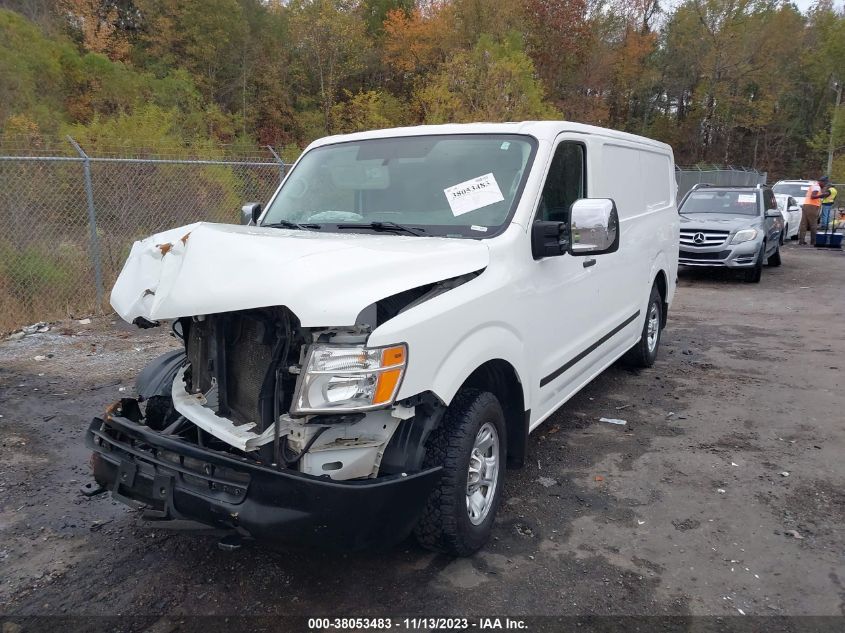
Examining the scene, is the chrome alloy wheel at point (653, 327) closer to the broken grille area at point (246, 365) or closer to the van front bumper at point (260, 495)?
the van front bumper at point (260, 495)

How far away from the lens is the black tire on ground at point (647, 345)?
20.4ft

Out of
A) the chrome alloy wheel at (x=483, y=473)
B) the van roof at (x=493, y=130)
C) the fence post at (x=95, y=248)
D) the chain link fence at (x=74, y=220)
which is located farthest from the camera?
the fence post at (x=95, y=248)

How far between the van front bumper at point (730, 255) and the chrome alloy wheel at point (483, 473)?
9.79 meters

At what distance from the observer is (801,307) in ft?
32.6

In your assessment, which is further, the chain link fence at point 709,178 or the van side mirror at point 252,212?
the chain link fence at point 709,178

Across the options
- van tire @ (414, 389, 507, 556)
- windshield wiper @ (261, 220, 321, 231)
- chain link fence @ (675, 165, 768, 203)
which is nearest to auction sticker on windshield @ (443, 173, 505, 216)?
windshield wiper @ (261, 220, 321, 231)

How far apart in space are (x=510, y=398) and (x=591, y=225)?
100 centimetres

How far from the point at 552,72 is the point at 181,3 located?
19734 millimetres

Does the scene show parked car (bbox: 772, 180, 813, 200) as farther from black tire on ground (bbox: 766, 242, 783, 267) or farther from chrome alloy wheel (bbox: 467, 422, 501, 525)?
chrome alloy wheel (bbox: 467, 422, 501, 525)

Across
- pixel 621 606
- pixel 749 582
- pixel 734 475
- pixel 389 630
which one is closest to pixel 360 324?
pixel 389 630

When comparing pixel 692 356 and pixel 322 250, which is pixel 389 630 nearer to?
pixel 322 250

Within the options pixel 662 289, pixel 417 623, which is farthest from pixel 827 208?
pixel 417 623

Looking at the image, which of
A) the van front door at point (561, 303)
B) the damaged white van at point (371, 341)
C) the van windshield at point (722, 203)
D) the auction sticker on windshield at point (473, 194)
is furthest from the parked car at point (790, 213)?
the auction sticker on windshield at point (473, 194)

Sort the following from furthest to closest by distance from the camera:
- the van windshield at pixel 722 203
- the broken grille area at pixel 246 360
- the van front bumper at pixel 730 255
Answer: the van windshield at pixel 722 203
the van front bumper at pixel 730 255
the broken grille area at pixel 246 360
